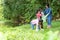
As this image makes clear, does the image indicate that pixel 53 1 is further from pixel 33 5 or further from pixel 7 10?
pixel 7 10

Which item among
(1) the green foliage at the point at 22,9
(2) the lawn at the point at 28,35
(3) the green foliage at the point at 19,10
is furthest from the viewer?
(3) the green foliage at the point at 19,10

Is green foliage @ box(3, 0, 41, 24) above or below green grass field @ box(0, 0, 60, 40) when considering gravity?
below

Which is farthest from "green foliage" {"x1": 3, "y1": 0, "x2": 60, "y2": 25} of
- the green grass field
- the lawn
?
the lawn

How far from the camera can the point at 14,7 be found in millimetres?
29547

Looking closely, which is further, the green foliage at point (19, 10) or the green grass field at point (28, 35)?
the green foliage at point (19, 10)

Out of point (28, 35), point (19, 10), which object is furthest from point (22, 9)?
point (28, 35)

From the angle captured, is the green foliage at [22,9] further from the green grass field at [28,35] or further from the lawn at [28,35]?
the lawn at [28,35]

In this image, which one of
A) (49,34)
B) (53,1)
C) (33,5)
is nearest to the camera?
(49,34)

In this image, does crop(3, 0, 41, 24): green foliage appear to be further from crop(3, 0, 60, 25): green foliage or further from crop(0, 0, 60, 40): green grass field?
crop(0, 0, 60, 40): green grass field

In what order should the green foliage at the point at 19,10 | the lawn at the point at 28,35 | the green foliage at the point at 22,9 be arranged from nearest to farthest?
the lawn at the point at 28,35 < the green foliage at the point at 22,9 < the green foliage at the point at 19,10

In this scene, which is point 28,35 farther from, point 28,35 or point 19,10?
point 19,10

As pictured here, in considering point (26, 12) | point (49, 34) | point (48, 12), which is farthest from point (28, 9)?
point (49, 34)

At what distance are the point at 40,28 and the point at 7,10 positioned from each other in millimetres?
12271

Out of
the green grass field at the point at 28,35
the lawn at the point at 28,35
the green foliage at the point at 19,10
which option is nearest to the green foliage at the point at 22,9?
the green foliage at the point at 19,10
